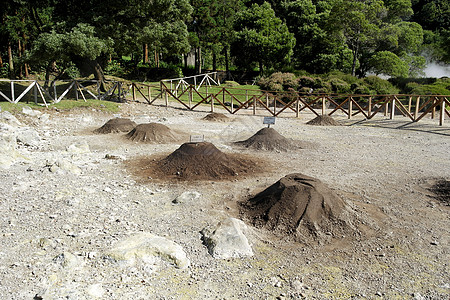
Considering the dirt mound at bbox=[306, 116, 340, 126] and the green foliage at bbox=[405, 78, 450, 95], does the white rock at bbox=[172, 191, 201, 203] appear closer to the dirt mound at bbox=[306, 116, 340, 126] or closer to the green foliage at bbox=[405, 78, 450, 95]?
the dirt mound at bbox=[306, 116, 340, 126]

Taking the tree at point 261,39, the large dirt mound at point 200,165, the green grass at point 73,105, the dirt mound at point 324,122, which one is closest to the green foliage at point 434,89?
the dirt mound at point 324,122

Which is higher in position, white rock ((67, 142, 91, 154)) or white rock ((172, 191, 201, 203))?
white rock ((67, 142, 91, 154))

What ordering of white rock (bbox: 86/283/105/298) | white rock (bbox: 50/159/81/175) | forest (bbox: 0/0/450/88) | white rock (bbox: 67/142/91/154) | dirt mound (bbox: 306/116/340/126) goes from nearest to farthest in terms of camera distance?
white rock (bbox: 86/283/105/298) → white rock (bbox: 50/159/81/175) → white rock (bbox: 67/142/91/154) → dirt mound (bbox: 306/116/340/126) → forest (bbox: 0/0/450/88)

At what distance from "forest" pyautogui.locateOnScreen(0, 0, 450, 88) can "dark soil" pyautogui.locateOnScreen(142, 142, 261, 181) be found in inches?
427

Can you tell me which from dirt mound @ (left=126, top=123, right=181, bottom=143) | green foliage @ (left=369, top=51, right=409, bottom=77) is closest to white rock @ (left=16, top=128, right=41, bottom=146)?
dirt mound @ (left=126, top=123, right=181, bottom=143)

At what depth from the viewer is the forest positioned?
65.2 ft

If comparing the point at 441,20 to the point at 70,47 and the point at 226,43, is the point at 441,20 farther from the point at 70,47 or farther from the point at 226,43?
the point at 70,47

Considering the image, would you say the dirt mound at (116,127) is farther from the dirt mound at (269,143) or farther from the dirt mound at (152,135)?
the dirt mound at (269,143)

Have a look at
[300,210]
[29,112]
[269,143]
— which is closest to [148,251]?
[300,210]

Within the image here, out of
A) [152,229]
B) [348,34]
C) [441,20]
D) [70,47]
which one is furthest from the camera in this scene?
[441,20]

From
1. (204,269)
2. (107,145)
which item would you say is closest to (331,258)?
(204,269)

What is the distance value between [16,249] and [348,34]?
3016cm

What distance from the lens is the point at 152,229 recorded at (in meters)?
5.67

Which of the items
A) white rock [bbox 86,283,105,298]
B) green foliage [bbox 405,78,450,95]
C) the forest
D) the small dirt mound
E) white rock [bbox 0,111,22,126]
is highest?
the forest
